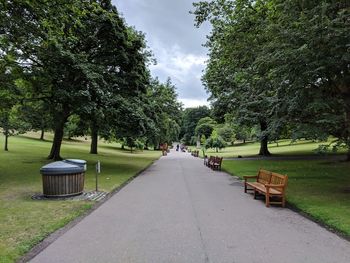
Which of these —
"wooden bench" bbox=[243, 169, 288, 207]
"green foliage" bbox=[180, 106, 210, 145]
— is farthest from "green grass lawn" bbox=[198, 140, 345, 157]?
"green foliage" bbox=[180, 106, 210, 145]

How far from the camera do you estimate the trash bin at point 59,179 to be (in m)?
9.80

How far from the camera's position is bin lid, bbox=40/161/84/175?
32.2 ft

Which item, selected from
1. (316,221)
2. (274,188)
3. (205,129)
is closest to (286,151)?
(274,188)

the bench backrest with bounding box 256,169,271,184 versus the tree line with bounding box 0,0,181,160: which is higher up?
the tree line with bounding box 0,0,181,160

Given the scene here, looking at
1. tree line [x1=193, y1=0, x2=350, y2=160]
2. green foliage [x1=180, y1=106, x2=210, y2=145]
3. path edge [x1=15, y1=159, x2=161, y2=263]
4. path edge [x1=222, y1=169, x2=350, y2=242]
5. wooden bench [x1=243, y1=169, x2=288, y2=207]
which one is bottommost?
path edge [x1=15, y1=159, x2=161, y2=263]

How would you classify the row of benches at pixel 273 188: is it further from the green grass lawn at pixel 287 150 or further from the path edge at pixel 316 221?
the green grass lawn at pixel 287 150

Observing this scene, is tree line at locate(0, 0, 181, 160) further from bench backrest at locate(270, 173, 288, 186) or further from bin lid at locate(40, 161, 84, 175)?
bench backrest at locate(270, 173, 288, 186)

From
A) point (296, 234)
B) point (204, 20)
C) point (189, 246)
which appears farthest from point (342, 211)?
point (204, 20)

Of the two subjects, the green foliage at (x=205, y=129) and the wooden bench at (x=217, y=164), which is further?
the green foliage at (x=205, y=129)

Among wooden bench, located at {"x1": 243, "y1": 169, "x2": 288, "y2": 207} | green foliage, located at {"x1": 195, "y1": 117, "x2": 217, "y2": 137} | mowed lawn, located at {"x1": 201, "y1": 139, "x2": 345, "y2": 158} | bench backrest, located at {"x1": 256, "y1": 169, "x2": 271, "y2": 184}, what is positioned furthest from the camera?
green foliage, located at {"x1": 195, "y1": 117, "x2": 217, "y2": 137}

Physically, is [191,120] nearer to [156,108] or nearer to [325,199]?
[156,108]

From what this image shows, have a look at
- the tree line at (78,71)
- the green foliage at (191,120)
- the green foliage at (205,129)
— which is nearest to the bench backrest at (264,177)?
the tree line at (78,71)

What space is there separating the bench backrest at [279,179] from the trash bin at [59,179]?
6.31 metres

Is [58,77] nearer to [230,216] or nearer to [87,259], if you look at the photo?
[230,216]
